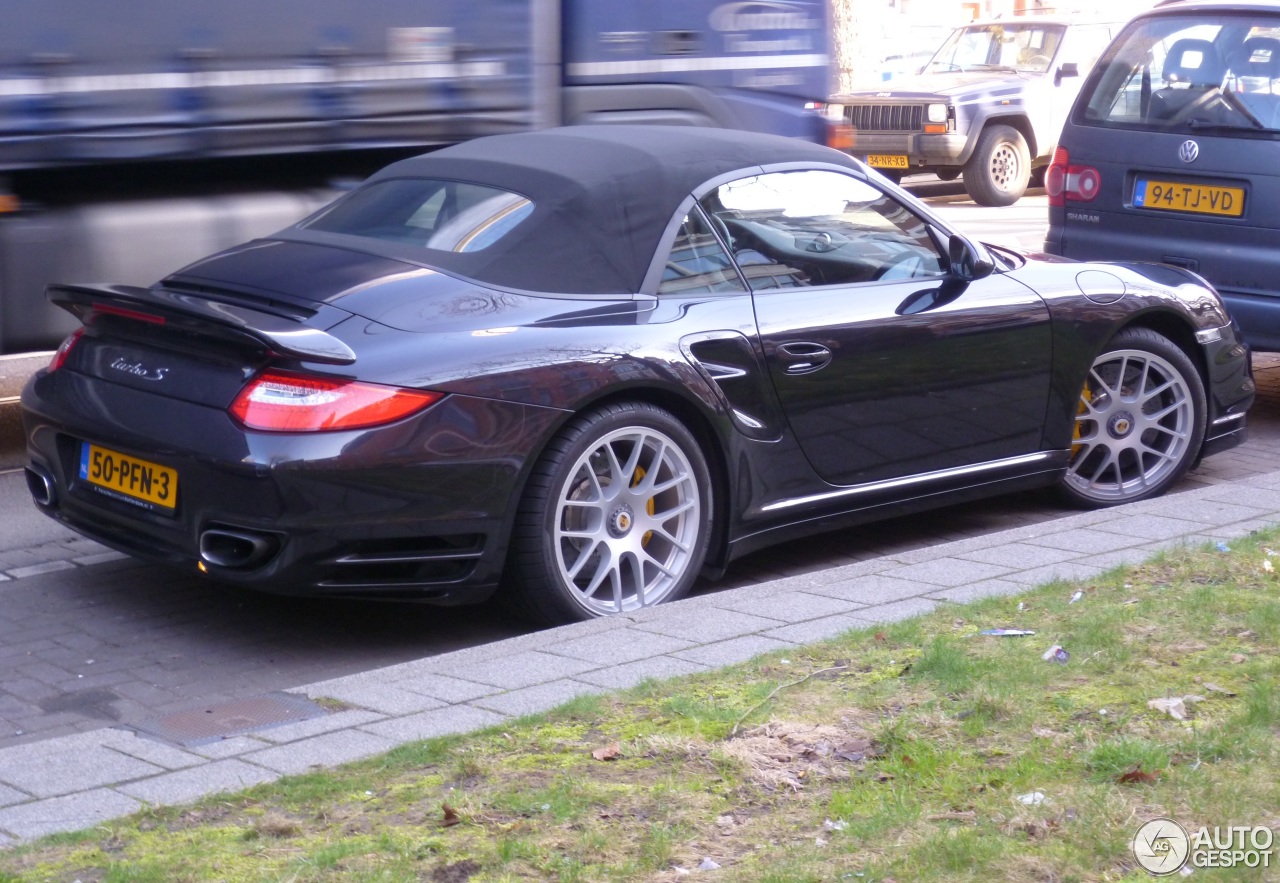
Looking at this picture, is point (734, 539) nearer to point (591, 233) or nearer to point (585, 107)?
point (591, 233)

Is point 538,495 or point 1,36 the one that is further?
point 1,36

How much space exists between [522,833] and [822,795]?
2.02ft

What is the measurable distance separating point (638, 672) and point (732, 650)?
306mm

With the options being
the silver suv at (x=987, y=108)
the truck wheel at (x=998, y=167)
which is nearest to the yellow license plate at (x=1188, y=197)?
the silver suv at (x=987, y=108)

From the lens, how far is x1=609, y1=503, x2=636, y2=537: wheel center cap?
5.10 metres

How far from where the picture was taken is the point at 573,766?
350 centimetres

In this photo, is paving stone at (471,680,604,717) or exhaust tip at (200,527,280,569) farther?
exhaust tip at (200,527,280,569)

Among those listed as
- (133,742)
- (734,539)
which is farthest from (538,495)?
(133,742)

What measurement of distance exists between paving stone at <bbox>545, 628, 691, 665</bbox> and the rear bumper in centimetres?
44

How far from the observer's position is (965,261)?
6070 mm

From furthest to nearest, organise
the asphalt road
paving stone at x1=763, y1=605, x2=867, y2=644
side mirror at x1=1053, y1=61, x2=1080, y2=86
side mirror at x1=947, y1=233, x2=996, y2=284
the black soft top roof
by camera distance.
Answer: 1. side mirror at x1=1053, y1=61, x2=1080, y2=86
2. side mirror at x1=947, y1=233, x2=996, y2=284
3. the black soft top roof
4. the asphalt road
5. paving stone at x1=763, y1=605, x2=867, y2=644

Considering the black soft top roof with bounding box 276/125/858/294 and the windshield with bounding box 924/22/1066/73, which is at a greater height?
the windshield with bounding box 924/22/1066/73

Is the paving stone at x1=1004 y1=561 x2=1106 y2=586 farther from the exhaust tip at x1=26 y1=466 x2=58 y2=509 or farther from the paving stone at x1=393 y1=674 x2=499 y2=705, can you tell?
the exhaust tip at x1=26 y1=466 x2=58 y2=509

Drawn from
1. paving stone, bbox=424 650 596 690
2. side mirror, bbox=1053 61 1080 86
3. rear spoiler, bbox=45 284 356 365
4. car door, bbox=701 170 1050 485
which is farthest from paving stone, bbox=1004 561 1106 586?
side mirror, bbox=1053 61 1080 86
